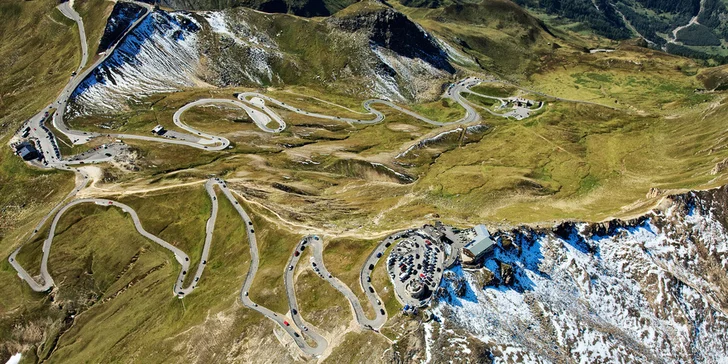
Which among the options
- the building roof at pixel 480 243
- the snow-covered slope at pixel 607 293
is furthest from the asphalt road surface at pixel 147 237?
the building roof at pixel 480 243

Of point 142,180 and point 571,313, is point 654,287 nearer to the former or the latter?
point 571,313

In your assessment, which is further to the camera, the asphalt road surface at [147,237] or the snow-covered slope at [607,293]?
the asphalt road surface at [147,237]

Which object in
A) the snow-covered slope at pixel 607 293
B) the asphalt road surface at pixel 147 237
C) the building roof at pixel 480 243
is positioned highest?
the building roof at pixel 480 243

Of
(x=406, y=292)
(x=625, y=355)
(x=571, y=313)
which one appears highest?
(x=406, y=292)

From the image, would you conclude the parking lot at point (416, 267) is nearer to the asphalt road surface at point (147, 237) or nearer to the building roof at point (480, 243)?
the building roof at point (480, 243)


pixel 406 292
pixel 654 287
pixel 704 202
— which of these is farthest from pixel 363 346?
pixel 704 202

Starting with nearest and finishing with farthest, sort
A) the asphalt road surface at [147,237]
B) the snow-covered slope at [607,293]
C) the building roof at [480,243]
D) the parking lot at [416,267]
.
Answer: the parking lot at [416,267] → the snow-covered slope at [607,293] → the building roof at [480,243] → the asphalt road surface at [147,237]
